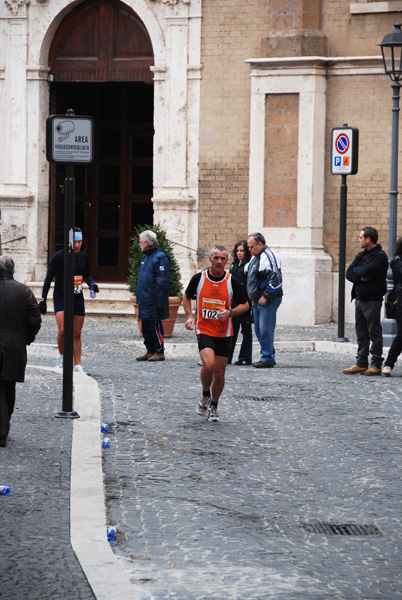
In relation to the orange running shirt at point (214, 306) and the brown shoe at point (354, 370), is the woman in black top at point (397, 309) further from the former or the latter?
the orange running shirt at point (214, 306)

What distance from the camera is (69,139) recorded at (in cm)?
962

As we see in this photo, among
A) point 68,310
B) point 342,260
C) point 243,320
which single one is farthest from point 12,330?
point 342,260

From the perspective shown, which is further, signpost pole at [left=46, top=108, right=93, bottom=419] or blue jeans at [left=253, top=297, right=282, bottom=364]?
blue jeans at [left=253, top=297, right=282, bottom=364]

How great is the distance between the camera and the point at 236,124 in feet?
66.8

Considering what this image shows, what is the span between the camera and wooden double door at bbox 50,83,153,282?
2291 centimetres

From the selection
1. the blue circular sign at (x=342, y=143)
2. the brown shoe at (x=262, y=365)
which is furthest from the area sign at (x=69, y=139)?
the blue circular sign at (x=342, y=143)

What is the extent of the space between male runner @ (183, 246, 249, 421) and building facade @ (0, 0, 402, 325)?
934cm

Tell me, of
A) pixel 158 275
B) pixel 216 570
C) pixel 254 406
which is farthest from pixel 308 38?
pixel 216 570

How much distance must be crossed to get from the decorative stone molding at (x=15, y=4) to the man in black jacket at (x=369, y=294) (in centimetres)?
1080

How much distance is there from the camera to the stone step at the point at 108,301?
20.5 m

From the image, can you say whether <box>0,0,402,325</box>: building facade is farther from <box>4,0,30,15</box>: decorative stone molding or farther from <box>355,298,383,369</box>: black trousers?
<box>355,298,383,369</box>: black trousers

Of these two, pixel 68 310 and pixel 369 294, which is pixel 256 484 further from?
pixel 369 294

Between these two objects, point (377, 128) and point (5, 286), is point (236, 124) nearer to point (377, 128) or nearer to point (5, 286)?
point (377, 128)

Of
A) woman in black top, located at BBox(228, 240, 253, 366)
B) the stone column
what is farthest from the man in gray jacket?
the stone column
